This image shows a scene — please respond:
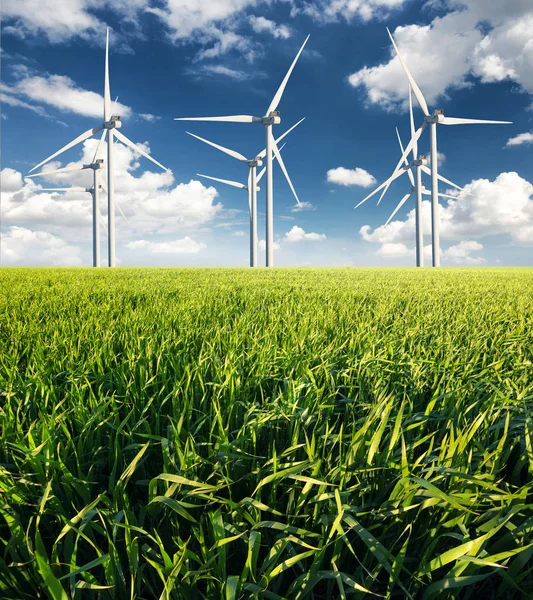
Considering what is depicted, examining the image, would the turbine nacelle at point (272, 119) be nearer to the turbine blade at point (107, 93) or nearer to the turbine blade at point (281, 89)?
the turbine blade at point (281, 89)

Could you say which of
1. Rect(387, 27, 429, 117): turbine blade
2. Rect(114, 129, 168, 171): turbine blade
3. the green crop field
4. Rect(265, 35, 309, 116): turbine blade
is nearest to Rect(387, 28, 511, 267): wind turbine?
Rect(387, 27, 429, 117): turbine blade

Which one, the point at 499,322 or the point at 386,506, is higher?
the point at 499,322

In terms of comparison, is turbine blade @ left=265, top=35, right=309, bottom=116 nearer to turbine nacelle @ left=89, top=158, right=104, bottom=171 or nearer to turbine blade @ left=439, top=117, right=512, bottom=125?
turbine blade @ left=439, top=117, right=512, bottom=125

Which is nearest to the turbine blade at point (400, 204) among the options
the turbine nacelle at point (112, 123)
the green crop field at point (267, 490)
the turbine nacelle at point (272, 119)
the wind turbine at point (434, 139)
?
the wind turbine at point (434, 139)

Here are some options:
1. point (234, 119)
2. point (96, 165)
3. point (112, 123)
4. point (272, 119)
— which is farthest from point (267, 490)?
point (96, 165)

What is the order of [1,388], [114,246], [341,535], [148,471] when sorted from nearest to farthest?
1. [341,535]
2. [148,471]
3. [1,388]
4. [114,246]

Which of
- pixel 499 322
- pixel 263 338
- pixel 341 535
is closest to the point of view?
pixel 341 535

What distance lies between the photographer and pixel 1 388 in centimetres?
262

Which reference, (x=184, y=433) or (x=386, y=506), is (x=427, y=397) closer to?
(x=386, y=506)

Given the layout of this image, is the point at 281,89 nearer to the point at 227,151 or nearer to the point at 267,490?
the point at 227,151

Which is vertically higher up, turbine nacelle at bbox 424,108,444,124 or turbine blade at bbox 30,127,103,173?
turbine nacelle at bbox 424,108,444,124

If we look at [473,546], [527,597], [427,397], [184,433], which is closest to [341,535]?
[473,546]

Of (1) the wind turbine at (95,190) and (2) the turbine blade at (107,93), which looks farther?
(1) the wind turbine at (95,190)

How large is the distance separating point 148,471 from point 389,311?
5.01 m
